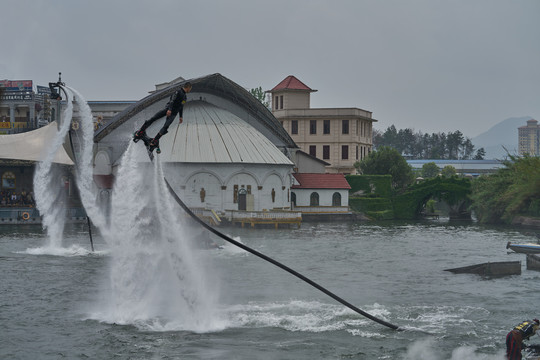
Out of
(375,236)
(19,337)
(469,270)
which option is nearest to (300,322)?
(19,337)

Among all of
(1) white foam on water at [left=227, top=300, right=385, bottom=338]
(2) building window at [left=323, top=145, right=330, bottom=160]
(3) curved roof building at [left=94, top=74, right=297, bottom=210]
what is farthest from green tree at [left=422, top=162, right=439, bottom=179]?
(1) white foam on water at [left=227, top=300, right=385, bottom=338]

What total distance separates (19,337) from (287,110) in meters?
92.4

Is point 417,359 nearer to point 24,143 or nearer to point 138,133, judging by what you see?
point 138,133

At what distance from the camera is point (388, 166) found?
108875mm

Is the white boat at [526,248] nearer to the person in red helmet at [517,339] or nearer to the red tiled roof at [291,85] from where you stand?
the person in red helmet at [517,339]

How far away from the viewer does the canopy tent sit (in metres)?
72.8

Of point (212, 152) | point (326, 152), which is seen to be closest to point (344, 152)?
point (326, 152)

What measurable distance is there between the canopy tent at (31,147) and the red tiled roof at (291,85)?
1982 inches

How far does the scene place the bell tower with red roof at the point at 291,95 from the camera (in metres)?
119

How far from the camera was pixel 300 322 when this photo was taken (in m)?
29.5

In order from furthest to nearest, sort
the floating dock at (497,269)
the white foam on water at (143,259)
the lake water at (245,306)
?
the floating dock at (497,269) < the white foam on water at (143,259) < the lake water at (245,306)

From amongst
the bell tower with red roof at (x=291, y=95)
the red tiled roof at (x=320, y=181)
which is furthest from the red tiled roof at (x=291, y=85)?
the red tiled roof at (x=320, y=181)

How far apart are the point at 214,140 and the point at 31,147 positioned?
63.0 feet

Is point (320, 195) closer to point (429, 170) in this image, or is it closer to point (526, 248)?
point (526, 248)
